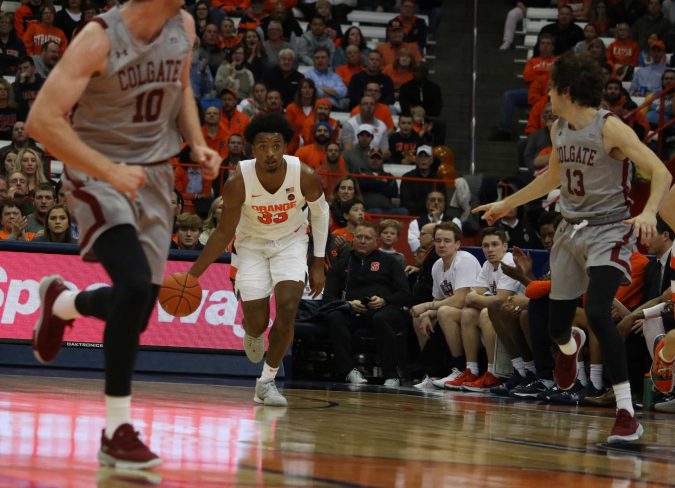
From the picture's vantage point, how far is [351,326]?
11.6 metres

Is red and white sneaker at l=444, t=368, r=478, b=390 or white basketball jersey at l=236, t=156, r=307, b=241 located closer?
white basketball jersey at l=236, t=156, r=307, b=241

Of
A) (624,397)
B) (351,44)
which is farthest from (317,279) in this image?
(351,44)

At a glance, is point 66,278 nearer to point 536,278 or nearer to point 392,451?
point 536,278

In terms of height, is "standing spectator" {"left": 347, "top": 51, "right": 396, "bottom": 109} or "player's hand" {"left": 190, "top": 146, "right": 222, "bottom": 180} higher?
"standing spectator" {"left": 347, "top": 51, "right": 396, "bottom": 109}

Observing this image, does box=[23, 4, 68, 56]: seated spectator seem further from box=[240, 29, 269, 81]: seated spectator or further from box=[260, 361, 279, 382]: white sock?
box=[260, 361, 279, 382]: white sock

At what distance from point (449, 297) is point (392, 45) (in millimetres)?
7483

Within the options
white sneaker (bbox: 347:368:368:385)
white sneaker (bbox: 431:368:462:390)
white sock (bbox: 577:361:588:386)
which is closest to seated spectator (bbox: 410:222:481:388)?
white sneaker (bbox: 431:368:462:390)

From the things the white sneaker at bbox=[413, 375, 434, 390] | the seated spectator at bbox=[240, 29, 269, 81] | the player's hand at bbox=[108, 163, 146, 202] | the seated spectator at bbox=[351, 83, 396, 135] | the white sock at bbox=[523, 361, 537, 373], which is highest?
the seated spectator at bbox=[240, 29, 269, 81]

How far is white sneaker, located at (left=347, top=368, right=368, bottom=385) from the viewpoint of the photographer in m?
11.0

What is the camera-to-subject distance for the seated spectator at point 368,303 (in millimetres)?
11273

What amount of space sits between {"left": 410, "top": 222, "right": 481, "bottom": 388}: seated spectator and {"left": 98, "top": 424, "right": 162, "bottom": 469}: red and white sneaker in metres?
7.11

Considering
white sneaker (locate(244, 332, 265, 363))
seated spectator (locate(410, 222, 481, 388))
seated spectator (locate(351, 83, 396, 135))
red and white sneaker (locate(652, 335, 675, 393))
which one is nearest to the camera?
red and white sneaker (locate(652, 335, 675, 393))

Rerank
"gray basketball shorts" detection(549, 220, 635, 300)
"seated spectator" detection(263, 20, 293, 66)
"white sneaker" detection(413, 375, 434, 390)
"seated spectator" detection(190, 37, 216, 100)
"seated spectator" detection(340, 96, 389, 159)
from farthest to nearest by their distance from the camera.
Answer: "seated spectator" detection(263, 20, 293, 66), "seated spectator" detection(190, 37, 216, 100), "seated spectator" detection(340, 96, 389, 159), "white sneaker" detection(413, 375, 434, 390), "gray basketball shorts" detection(549, 220, 635, 300)

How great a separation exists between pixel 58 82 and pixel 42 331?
1.28 meters
